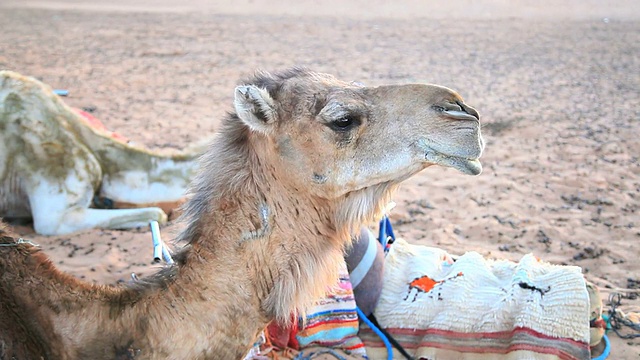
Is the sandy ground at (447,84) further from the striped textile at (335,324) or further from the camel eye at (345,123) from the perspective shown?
the camel eye at (345,123)

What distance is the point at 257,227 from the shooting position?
2459 mm

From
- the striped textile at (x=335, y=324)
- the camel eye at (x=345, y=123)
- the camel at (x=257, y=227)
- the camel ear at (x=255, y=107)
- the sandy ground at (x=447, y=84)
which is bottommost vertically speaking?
the sandy ground at (x=447, y=84)

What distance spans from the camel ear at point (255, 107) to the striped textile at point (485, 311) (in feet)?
5.20

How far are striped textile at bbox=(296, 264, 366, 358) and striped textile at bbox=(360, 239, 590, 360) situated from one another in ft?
0.43

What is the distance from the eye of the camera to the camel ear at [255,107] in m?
2.41

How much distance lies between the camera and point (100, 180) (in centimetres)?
540

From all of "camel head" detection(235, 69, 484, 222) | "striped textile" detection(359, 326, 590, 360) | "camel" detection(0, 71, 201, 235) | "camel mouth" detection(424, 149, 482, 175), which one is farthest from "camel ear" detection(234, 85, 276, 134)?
"camel" detection(0, 71, 201, 235)

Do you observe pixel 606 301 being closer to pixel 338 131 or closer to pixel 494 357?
pixel 494 357

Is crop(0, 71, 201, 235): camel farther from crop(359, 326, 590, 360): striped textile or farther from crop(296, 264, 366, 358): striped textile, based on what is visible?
crop(359, 326, 590, 360): striped textile

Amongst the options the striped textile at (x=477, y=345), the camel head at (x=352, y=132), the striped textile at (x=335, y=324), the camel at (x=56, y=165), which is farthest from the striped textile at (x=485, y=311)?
the camel at (x=56, y=165)

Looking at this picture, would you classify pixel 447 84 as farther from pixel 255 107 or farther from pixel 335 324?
pixel 255 107

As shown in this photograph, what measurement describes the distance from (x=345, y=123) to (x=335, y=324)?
55.0 inches

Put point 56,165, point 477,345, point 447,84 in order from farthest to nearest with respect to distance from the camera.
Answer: point 447,84
point 56,165
point 477,345

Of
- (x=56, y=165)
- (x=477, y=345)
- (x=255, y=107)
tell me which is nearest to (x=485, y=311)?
(x=477, y=345)
